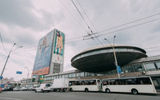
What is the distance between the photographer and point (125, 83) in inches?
586

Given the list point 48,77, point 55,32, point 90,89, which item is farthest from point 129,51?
point 55,32

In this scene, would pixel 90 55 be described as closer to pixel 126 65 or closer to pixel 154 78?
pixel 126 65

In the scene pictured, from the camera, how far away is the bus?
18397 mm

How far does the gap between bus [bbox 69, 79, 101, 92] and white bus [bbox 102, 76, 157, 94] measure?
5.07 feet

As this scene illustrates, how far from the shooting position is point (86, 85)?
64.6ft

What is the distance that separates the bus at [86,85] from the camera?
18397 mm

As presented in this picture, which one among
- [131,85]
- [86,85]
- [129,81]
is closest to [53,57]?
[86,85]

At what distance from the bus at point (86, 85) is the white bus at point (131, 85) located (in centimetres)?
154

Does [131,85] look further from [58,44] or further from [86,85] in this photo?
[58,44]

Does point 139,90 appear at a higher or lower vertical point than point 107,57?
lower

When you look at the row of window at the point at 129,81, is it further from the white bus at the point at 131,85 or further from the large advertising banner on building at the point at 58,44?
the large advertising banner on building at the point at 58,44

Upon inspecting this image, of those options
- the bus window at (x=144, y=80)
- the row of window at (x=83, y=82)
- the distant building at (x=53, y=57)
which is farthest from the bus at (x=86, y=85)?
the distant building at (x=53, y=57)

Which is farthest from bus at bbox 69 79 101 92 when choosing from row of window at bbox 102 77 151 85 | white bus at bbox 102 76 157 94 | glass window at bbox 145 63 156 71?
glass window at bbox 145 63 156 71

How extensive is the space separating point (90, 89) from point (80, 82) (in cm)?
317
